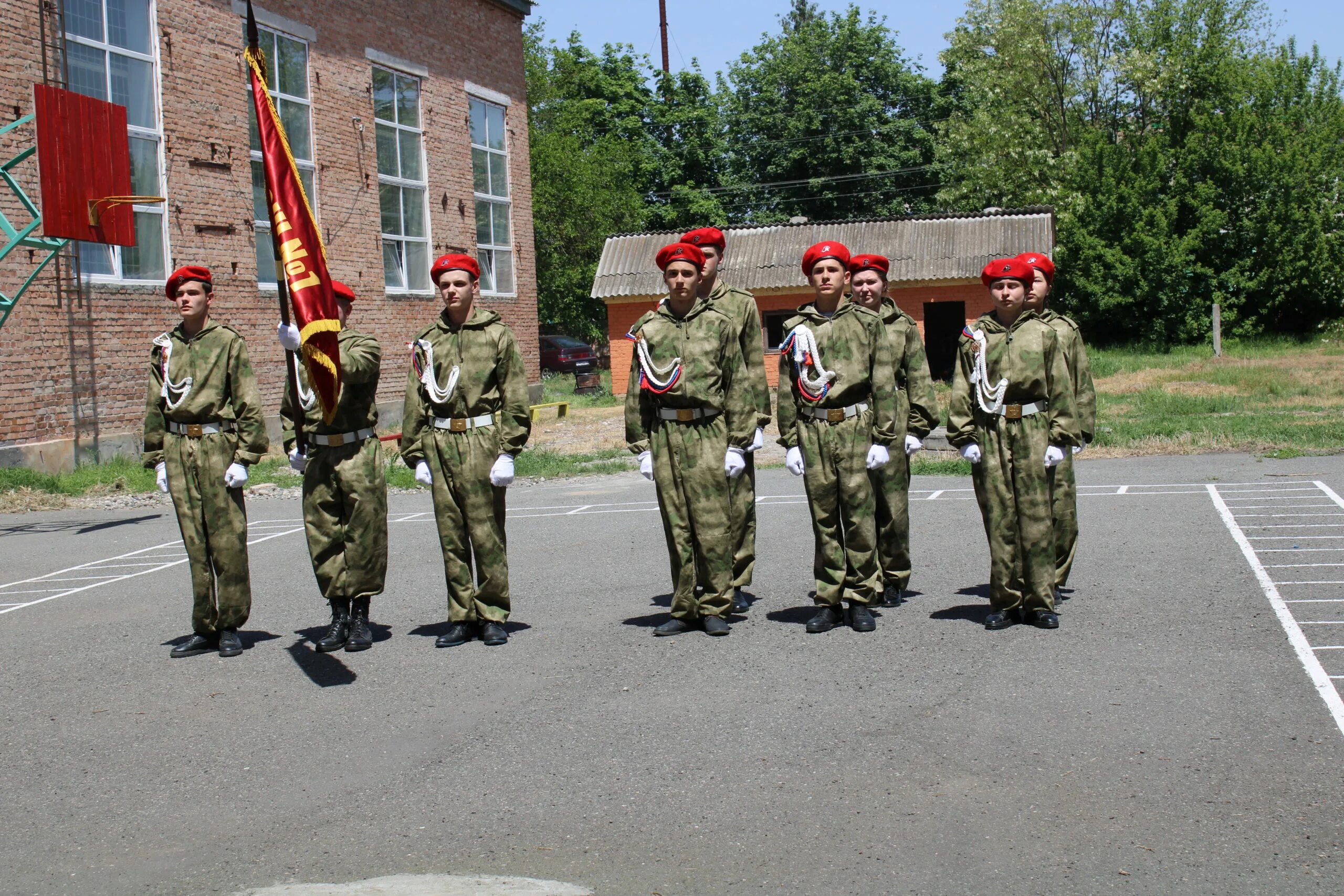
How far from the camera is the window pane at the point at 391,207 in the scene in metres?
24.8

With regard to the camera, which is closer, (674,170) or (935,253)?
(935,253)

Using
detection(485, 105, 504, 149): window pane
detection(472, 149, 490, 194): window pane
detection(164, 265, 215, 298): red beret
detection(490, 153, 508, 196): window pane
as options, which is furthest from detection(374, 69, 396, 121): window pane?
detection(164, 265, 215, 298): red beret

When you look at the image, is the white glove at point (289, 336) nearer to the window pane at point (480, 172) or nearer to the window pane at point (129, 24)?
the window pane at point (129, 24)

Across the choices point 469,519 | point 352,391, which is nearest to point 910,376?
point 469,519

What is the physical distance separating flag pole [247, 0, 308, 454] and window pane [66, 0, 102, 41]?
12.6 m

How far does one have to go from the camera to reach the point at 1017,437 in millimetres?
7430

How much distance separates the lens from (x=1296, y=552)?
9422mm

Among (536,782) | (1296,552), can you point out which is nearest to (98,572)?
(536,782)

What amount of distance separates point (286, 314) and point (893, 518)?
150 inches

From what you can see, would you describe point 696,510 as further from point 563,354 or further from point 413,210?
point 563,354

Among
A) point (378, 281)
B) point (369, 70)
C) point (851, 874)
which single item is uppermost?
point (369, 70)

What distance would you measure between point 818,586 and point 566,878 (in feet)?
11.7

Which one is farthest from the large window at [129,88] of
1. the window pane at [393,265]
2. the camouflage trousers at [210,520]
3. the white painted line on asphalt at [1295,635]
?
the white painted line on asphalt at [1295,635]

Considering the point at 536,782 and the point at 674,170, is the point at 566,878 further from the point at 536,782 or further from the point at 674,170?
the point at 674,170
